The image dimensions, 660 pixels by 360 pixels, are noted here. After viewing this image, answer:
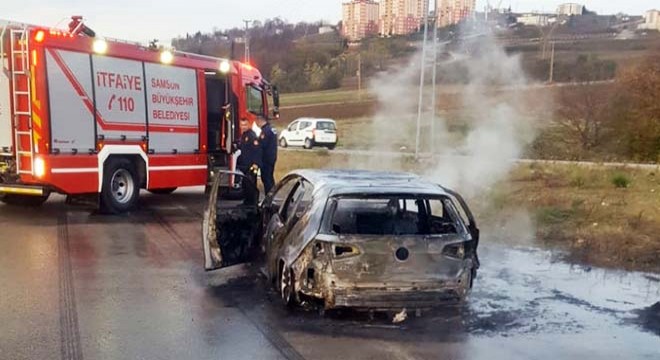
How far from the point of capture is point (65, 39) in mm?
11312

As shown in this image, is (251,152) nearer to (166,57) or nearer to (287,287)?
(166,57)

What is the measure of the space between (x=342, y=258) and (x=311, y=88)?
30031mm

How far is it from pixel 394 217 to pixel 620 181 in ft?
37.4

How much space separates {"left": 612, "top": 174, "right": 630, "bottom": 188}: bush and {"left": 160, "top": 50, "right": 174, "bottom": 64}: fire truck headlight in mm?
10438

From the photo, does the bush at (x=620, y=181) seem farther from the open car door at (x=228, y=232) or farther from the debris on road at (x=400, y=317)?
the debris on road at (x=400, y=317)

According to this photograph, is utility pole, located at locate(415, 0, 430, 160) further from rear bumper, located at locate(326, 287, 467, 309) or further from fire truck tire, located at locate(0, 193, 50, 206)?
rear bumper, located at locate(326, 287, 467, 309)

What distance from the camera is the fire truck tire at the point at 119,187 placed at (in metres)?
12.2

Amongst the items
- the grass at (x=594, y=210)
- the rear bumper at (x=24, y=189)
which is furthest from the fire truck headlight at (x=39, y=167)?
the grass at (x=594, y=210)

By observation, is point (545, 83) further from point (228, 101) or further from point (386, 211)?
point (386, 211)

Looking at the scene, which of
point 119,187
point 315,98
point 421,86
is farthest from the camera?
point 315,98

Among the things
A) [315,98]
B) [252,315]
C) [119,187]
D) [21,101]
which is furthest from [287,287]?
[315,98]

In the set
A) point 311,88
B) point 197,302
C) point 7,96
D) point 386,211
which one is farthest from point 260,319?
point 311,88

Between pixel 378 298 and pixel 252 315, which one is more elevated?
pixel 378 298

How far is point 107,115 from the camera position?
12.1 metres
